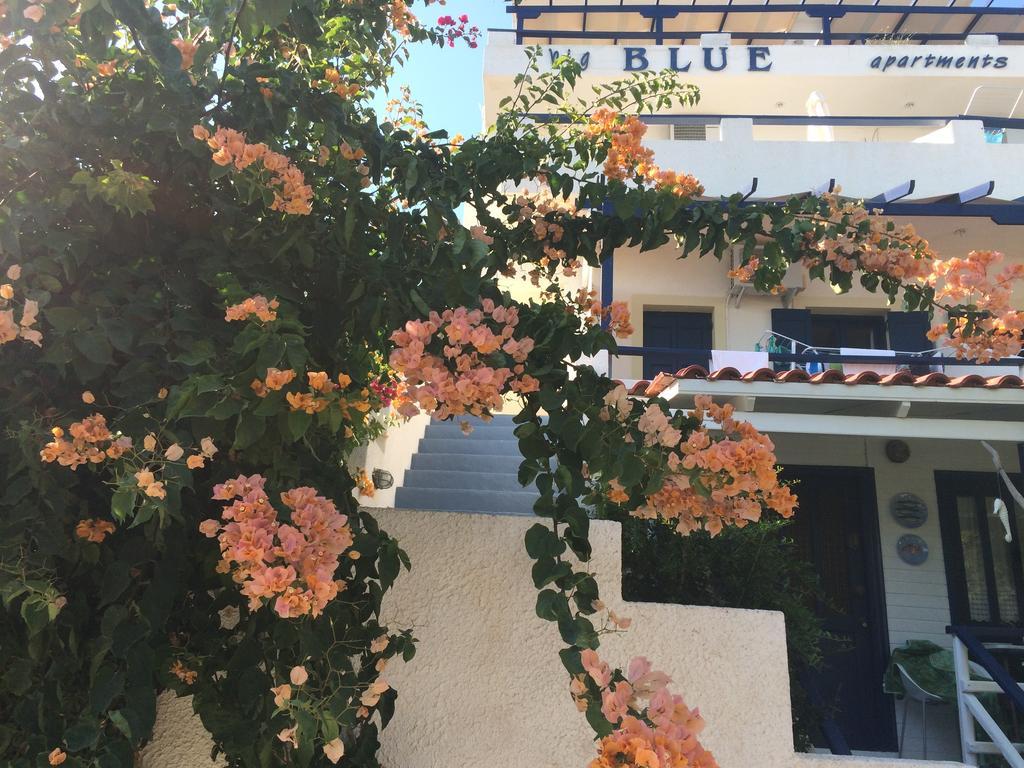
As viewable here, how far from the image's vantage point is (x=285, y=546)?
1585mm

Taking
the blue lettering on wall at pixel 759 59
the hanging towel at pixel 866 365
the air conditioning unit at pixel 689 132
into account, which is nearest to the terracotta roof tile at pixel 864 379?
the hanging towel at pixel 866 365

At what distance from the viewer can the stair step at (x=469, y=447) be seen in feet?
18.5

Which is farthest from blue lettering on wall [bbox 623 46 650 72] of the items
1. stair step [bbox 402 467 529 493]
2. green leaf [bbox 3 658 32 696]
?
green leaf [bbox 3 658 32 696]

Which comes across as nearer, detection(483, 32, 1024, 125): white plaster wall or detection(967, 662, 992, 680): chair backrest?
detection(967, 662, 992, 680): chair backrest

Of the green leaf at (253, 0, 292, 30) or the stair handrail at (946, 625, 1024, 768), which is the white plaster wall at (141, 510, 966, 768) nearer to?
the stair handrail at (946, 625, 1024, 768)

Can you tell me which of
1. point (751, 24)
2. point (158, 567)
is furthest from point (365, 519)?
point (751, 24)

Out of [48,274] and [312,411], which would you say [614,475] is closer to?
[312,411]

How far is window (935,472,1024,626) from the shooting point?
6277 millimetres

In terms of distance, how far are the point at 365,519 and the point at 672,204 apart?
4.53ft

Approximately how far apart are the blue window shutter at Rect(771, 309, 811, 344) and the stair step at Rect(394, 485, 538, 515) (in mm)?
4131

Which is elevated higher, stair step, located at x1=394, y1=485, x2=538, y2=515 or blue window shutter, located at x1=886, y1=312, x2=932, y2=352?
blue window shutter, located at x1=886, y1=312, x2=932, y2=352

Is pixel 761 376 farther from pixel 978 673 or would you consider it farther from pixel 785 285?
pixel 785 285

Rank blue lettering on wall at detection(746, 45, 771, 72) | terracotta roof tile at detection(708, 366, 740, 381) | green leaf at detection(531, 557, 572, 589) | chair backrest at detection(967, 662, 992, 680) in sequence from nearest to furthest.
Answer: green leaf at detection(531, 557, 572, 589), terracotta roof tile at detection(708, 366, 740, 381), chair backrest at detection(967, 662, 992, 680), blue lettering on wall at detection(746, 45, 771, 72)

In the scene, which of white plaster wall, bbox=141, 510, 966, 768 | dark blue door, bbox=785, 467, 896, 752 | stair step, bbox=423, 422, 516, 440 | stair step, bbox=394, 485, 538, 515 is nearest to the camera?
white plaster wall, bbox=141, 510, 966, 768
